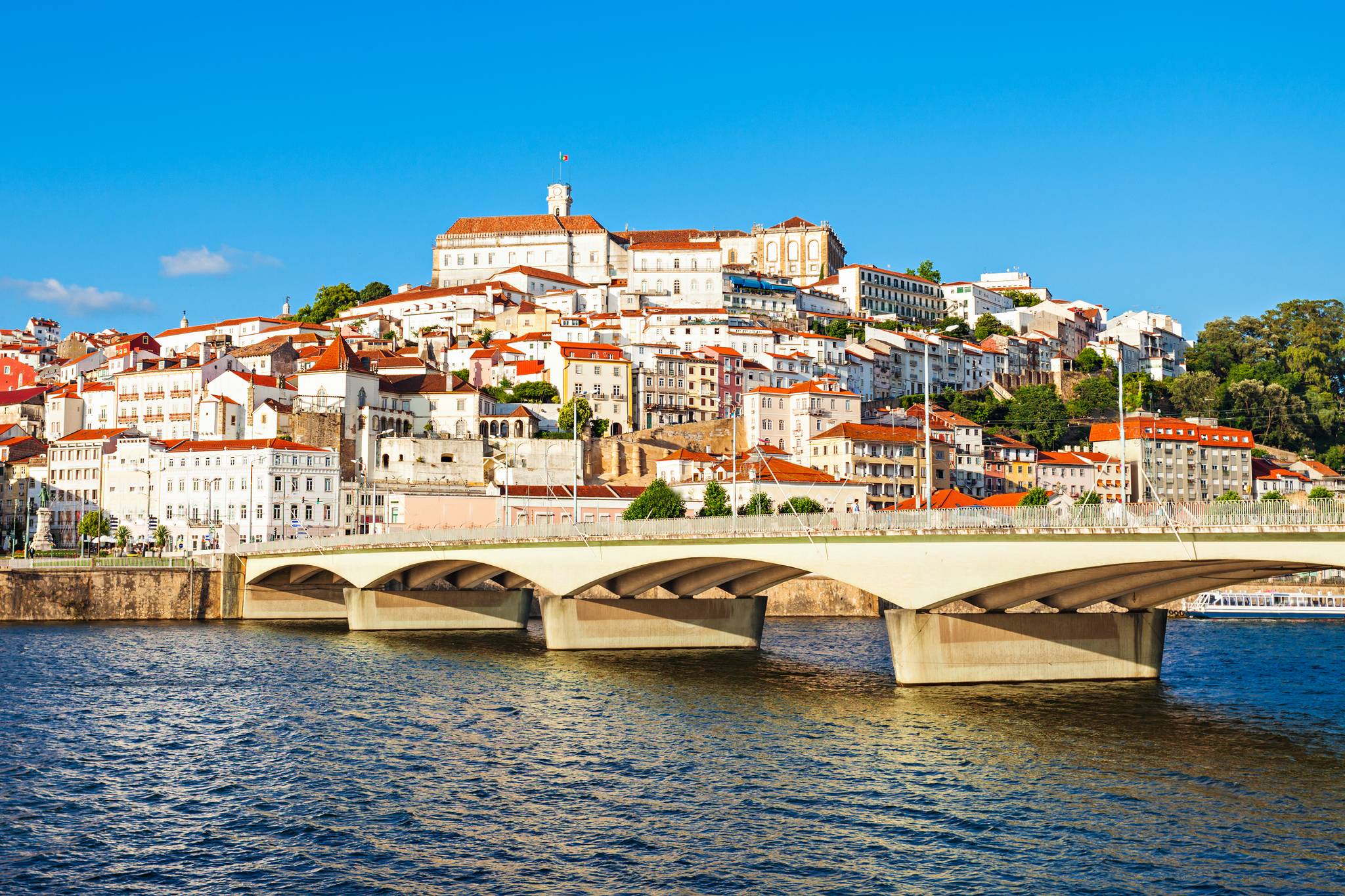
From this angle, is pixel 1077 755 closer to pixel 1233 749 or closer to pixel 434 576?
pixel 1233 749

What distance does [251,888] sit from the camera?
21.9m

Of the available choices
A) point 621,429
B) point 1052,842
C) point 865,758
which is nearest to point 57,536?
point 621,429

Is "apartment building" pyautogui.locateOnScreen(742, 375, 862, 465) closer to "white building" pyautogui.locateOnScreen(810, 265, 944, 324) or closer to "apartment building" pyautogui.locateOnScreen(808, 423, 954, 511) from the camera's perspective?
"apartment building" pyautogui.locateOnScreen(808, 423, 954, 511)

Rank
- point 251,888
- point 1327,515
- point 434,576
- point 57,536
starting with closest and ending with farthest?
point 251,888
point 1327,515
point 434,576
point 57,536

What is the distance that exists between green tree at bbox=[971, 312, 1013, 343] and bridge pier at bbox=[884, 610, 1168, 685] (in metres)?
121

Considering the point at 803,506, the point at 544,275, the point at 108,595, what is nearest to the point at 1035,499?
the point at 803,506

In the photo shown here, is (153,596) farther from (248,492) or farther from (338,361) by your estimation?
(338,361)

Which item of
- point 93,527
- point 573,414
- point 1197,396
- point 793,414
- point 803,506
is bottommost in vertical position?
point 93,527

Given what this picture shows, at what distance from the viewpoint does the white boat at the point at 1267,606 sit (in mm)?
71688

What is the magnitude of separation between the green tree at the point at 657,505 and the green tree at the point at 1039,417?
2186 inches

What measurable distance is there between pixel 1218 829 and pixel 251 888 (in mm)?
17075

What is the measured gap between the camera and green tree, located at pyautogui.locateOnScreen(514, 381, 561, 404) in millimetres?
117062

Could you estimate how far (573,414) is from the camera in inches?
4503

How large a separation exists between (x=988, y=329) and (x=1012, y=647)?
128 metres
